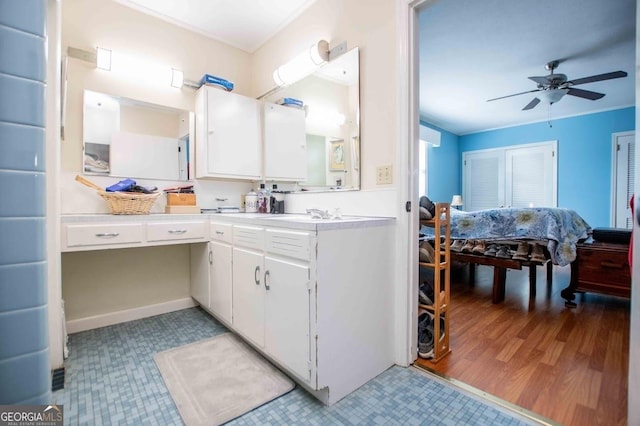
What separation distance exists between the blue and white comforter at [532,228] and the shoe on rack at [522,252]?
7 centimetres

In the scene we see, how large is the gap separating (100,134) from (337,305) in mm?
2151

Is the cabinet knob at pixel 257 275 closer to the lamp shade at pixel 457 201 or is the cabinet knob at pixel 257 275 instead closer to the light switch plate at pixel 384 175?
the light switch plate at pixel 384 175

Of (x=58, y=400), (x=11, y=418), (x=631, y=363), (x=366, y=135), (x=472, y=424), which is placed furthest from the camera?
(x=366, y=135)

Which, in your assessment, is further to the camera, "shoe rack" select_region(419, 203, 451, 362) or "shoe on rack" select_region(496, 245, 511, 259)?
"shoe on rack" select_region(496, 245, 511, 259)

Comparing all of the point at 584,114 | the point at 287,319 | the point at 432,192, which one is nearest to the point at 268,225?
the point at 287,319

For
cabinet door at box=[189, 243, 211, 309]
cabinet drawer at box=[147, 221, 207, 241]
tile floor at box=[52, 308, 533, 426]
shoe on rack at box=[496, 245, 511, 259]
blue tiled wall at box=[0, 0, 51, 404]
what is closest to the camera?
blue tiled wall at box=[0, 0, 51, 404]

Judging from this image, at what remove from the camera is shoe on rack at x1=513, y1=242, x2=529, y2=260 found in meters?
2.81

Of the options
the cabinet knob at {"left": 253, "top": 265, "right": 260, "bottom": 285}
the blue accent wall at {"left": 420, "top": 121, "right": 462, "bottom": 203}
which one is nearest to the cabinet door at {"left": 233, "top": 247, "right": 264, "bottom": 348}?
the cabinet knob at {"left": 253, "top": 265, "right": 260, "bottom": 285}

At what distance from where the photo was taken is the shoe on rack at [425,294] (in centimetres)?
183

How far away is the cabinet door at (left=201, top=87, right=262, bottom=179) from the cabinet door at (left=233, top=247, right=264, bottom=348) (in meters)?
0.90

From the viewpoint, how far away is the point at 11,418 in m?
0.32

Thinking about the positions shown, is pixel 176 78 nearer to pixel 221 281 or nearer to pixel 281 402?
pixel 221 281

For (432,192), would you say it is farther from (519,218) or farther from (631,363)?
(631,363)

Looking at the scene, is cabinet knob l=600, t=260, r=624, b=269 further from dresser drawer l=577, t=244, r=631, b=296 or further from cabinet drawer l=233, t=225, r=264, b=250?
cabinet drawer l=233, t=225, r=264, b=250
